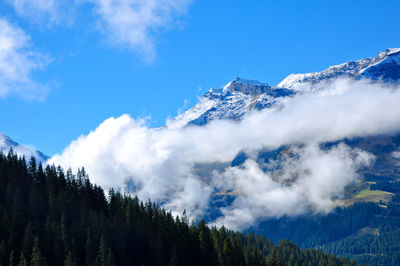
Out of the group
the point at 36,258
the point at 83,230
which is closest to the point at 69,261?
the point at 36,258

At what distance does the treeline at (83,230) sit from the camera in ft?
324

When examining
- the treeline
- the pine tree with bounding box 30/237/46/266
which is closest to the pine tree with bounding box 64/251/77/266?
the treeline

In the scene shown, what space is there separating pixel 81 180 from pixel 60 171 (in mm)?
9168

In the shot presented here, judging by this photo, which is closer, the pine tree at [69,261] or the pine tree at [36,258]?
the pine tree at [36,258]

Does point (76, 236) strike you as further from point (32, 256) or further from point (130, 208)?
point (130, 208)

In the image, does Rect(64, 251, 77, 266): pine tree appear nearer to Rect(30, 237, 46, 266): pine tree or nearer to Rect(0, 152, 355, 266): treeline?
Rect(0, 152, 355, 266): treeline

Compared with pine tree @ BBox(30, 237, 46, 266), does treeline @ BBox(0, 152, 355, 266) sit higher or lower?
higher

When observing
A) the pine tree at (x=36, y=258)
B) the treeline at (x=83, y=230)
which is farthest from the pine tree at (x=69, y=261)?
the pine tree at (x=36, y=258)

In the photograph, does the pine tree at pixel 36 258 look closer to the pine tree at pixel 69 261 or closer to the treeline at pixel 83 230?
the treeline at pixel 83 230

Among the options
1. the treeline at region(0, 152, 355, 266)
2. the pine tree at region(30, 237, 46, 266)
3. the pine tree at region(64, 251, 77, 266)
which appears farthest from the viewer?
the treeline at region(0, 152, 355, 266)

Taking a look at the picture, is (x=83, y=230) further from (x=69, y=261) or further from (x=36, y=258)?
(x=36, y=258)

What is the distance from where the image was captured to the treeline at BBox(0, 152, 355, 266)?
9875 cm

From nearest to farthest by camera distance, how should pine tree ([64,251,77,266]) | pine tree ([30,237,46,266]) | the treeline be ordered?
pine tree ([30,237,46,266]), pine tree ([64,251,77,266]), the treeline

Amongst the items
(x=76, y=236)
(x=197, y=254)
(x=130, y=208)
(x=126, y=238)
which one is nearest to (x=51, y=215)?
(x=76, y=236)
